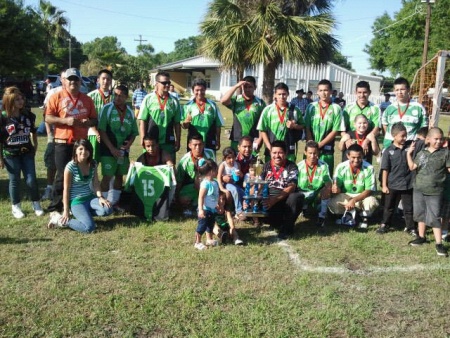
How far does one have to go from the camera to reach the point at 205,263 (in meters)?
4.73

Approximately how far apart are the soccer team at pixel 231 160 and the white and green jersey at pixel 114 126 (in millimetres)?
15

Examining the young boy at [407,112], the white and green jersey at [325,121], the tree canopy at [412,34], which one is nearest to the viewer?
the young boy at [407,112]

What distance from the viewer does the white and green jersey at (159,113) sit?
6520 mm

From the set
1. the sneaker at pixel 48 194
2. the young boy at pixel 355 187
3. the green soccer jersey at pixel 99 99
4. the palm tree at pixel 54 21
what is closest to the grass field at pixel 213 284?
the young boy at pixel 355 187

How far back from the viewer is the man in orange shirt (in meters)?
5.89

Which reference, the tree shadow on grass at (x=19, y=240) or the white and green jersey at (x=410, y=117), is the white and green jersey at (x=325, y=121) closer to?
the white and green jersey at (x=410, y=117)

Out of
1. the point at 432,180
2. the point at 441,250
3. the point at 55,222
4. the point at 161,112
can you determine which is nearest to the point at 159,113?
the point at 161,112

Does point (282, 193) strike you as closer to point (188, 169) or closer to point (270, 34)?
point (188, 169)

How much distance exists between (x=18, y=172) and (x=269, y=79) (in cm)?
1034

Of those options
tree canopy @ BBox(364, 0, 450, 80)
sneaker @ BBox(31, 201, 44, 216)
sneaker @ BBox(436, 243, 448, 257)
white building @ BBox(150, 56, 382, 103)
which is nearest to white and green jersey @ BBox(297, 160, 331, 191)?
sneaker @ BBox(436, 243, 448, 257)

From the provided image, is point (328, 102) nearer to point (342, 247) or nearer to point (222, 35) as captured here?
point (342, 247)

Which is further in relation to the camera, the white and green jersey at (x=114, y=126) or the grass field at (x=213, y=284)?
the white and green jersey at (x=114, y=126)

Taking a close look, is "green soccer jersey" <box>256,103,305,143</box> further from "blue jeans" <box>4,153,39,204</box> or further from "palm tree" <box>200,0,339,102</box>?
"palm tree" <box>200,0,339,102</box>

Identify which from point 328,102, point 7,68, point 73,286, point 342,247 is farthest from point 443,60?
point 7,68
